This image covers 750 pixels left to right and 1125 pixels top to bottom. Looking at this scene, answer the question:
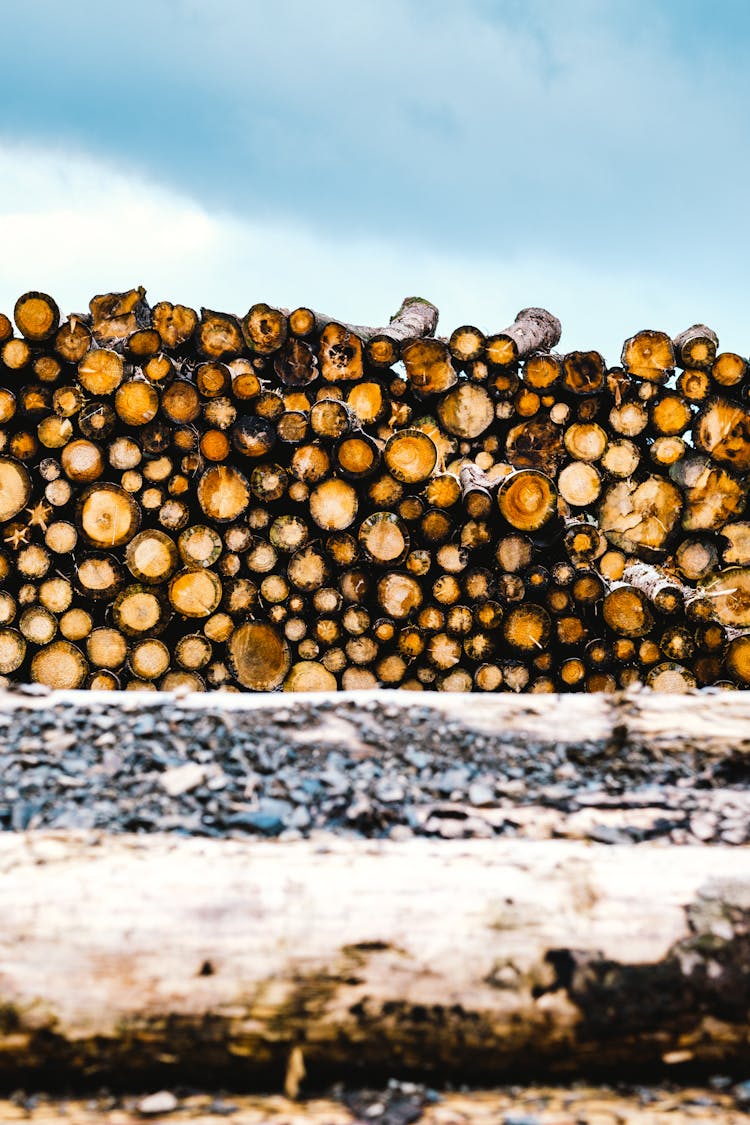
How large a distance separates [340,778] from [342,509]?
2521mm

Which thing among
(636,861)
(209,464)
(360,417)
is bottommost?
(636,861)

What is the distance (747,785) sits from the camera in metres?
2.68

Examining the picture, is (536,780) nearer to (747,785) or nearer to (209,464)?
(747,785)

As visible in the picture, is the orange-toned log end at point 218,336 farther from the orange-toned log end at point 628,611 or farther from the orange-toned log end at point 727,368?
the orange-toned log end at point 727,368

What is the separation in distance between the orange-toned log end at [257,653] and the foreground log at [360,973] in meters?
3.10

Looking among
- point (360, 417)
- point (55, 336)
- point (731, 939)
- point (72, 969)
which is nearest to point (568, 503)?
point (360, 417)

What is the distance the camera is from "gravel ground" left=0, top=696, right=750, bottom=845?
2.31 metres

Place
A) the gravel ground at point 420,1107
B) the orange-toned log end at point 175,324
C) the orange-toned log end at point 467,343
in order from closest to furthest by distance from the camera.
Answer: the gravel ground at point 420,1107, the orange-toned log end at point 175,324, the orange-toned log end at point 467,343

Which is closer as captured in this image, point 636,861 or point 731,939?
point 731,939

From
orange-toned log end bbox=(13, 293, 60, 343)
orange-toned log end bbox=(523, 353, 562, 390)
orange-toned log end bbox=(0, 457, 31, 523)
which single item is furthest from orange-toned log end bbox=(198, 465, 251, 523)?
orange-toned log end bbox=(523, 353, 562, 390)

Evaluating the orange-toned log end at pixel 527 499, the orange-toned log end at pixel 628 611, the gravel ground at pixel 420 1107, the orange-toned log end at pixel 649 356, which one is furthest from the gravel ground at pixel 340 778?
the orange-toned log end at pixel 649 356

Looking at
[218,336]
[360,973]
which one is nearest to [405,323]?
[218,336]

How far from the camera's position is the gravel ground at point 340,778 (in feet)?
7.57

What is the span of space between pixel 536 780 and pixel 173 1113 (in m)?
1.39
